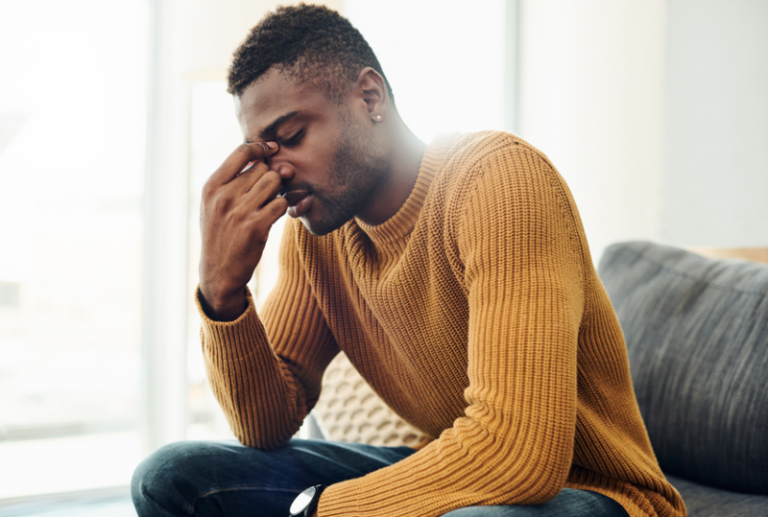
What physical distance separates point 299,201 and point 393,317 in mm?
239

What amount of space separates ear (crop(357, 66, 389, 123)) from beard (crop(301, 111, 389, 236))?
0.04m

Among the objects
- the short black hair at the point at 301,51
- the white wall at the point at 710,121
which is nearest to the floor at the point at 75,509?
the short black hair at the point at 301,51

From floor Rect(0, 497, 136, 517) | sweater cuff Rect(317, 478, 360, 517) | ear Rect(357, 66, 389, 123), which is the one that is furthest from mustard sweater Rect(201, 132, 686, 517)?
floor Rect(0, 497, 136, 517)

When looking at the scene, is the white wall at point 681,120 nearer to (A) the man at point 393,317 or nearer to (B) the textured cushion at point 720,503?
(B) the textured cushion at point 720,503

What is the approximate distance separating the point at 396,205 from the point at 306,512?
48cm

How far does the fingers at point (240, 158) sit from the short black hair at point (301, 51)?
97 mm

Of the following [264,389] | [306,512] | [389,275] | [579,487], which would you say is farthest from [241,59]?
[579,487]

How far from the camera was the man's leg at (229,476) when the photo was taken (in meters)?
0.91

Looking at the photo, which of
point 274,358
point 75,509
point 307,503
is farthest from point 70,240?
point 307,503

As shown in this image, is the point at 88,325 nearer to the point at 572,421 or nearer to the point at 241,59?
the point at 241,59

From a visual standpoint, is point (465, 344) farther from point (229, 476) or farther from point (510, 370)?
point (229, 476)

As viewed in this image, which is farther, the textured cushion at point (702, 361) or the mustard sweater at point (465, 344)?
the textured cushion at point (702, 361)

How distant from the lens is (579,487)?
83 centimetres

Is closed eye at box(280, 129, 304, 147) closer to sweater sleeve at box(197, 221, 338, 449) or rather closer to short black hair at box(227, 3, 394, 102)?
short black hair at box(227, 3, 394, 102)
